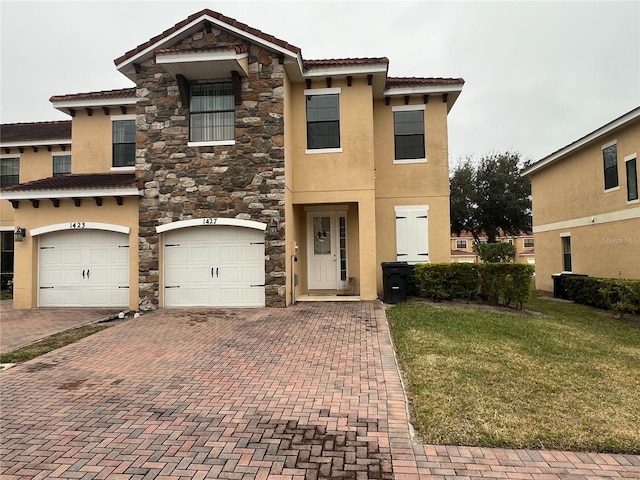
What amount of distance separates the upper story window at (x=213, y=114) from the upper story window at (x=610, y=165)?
12.9 meters

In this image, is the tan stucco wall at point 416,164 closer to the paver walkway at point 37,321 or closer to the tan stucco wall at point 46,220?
the tan stucco wall at point 46,220

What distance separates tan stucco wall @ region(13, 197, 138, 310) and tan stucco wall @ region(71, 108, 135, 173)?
8.64 ft

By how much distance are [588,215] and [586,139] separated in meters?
2.90

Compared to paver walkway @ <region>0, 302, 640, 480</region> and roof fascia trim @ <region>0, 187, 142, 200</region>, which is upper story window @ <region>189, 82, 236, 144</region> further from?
paver walkway @ <region>0, 302, 640, 480</region>

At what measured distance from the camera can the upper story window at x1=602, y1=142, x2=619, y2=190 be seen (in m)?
13.3

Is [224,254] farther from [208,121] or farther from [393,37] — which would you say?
[393,37]

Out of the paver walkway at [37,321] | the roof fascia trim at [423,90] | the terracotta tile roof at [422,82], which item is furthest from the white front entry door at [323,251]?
the paver walkway at [37,321]

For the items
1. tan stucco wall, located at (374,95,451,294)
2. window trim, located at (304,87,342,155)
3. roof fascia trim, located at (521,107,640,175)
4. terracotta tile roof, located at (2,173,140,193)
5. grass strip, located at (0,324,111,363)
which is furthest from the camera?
tan stucco wall, located at (374,95,451,294)

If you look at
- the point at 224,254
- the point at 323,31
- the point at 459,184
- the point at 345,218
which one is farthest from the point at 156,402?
the point at 459,184

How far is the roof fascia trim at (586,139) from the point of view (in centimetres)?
1194

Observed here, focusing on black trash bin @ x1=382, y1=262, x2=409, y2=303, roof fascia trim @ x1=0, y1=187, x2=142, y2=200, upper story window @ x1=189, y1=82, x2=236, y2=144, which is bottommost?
black trash bin @ x1=382, y1=262, x2=409, y2=303

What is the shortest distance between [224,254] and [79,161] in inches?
279

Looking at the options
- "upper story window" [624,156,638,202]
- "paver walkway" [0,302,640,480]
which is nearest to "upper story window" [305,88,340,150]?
"paver walkway" [0,302,640,480]

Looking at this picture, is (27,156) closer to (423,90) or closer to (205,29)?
(205,29)
